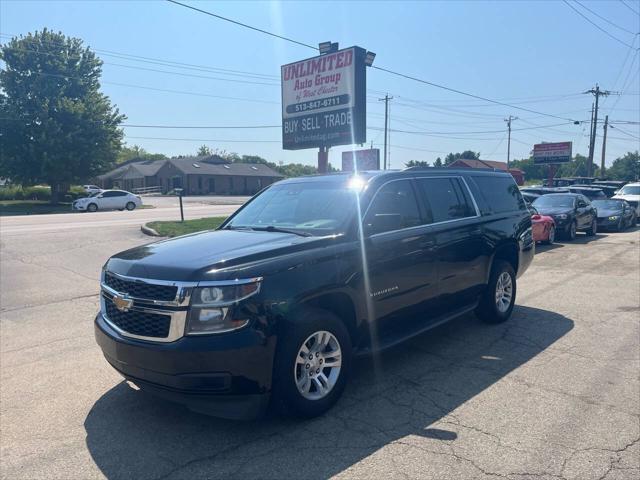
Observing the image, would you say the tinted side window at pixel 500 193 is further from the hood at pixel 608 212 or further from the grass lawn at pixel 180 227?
the hood at pixel 608 212

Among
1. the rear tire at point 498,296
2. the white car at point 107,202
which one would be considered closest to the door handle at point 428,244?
the rear tire at point 498,296

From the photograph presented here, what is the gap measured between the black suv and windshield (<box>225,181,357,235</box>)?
16 mm

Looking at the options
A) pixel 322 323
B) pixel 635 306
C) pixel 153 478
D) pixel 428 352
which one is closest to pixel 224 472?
pixel 153 478

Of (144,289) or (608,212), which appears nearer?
(144,289)

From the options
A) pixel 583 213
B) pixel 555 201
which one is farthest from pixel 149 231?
pixel 583 213

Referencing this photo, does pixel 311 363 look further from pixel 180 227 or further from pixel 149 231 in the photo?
pixel 180 227

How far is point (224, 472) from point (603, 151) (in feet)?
225

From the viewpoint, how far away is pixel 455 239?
553 cm

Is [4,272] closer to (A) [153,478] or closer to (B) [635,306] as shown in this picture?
(A) [153,478]

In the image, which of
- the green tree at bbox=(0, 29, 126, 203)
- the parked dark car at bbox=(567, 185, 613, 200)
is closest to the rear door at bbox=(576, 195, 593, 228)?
the parked dark car at bbox=(567, 185, 613, 200)

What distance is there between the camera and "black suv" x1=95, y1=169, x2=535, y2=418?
3.39 meters

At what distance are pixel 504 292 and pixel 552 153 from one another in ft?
185

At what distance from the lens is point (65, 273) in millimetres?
10195

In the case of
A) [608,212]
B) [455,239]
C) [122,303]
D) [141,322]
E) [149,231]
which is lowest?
[149,231]
